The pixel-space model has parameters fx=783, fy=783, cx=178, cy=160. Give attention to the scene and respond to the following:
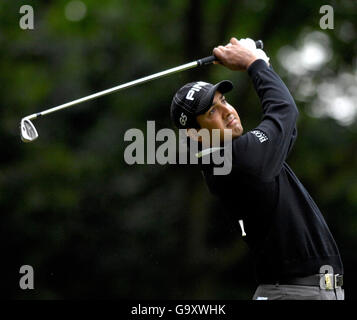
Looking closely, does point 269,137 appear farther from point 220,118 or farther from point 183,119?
point 183,119

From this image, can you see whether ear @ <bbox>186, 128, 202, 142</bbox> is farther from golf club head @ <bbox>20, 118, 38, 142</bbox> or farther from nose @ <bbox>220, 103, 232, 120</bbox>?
golf club head @ <bbox>20, 118, 38, 142</bbox>

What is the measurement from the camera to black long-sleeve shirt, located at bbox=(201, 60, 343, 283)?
3.67m

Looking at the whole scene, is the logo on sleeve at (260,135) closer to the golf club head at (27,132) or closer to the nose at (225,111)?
the nose at (225,111)

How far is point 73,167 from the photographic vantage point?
13.0m

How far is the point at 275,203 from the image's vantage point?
3709 mm

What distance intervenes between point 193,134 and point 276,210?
0.62 m

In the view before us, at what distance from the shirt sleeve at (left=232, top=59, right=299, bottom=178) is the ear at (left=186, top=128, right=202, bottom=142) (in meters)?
0.28

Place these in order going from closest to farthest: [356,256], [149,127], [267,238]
A: [267,238]
[149,127]
[356,256]

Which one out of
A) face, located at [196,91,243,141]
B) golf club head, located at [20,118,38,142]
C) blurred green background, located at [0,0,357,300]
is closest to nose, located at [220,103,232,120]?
face, located at [196,91,243,141]

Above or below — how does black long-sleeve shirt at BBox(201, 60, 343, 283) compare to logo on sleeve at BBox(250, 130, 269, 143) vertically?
below

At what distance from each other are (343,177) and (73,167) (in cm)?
440

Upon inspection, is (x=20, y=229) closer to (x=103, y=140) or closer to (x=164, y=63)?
(x=103, y=140)

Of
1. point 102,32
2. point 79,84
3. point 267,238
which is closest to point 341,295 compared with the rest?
point 267,238

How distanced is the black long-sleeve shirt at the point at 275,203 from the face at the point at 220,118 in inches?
5.6
